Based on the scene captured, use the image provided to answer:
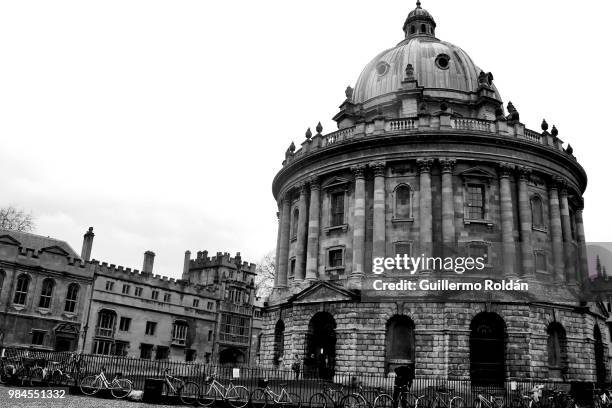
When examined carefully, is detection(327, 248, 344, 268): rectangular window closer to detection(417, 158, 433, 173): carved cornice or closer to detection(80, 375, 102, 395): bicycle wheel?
detection(417, 158, 433, 173): carved cornice

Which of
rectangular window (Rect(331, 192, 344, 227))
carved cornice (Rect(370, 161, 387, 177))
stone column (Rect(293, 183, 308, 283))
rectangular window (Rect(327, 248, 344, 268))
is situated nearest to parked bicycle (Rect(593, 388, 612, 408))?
rectangular window (Rect(327, 248, 344, 268))

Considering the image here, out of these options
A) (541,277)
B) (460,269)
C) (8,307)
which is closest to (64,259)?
(8,307)

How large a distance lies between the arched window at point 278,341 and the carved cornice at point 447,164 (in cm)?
1451

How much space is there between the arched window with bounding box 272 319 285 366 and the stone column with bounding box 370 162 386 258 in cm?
862

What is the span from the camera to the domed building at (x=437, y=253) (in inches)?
1169

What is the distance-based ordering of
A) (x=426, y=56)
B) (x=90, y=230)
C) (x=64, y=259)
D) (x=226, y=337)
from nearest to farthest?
(x=426, y=56)
(x=64, y=259)
(x=90, y=230)
(x=226, y=337)

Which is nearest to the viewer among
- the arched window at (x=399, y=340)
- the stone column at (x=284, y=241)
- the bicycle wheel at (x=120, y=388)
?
the bicycle wheel at (x=120, y=388)

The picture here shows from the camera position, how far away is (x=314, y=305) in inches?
1300

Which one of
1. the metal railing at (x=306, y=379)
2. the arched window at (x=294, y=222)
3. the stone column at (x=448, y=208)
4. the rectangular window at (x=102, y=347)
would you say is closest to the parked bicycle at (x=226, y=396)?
the metal railing at (x=306, y=379)

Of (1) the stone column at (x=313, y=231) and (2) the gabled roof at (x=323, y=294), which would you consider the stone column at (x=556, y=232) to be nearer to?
(2) the gabled roof at (x=323, y=294)

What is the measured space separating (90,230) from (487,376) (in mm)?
39784

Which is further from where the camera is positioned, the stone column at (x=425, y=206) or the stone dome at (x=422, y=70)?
the stone dome at (x=422, y=70)

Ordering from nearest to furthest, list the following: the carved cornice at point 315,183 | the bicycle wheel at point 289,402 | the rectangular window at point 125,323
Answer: the bicycle wheel at point 289,402, the carved cornice at point 315,183, the rectangular window at point 125,323

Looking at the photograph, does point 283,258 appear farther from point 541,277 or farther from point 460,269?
point 541,277
